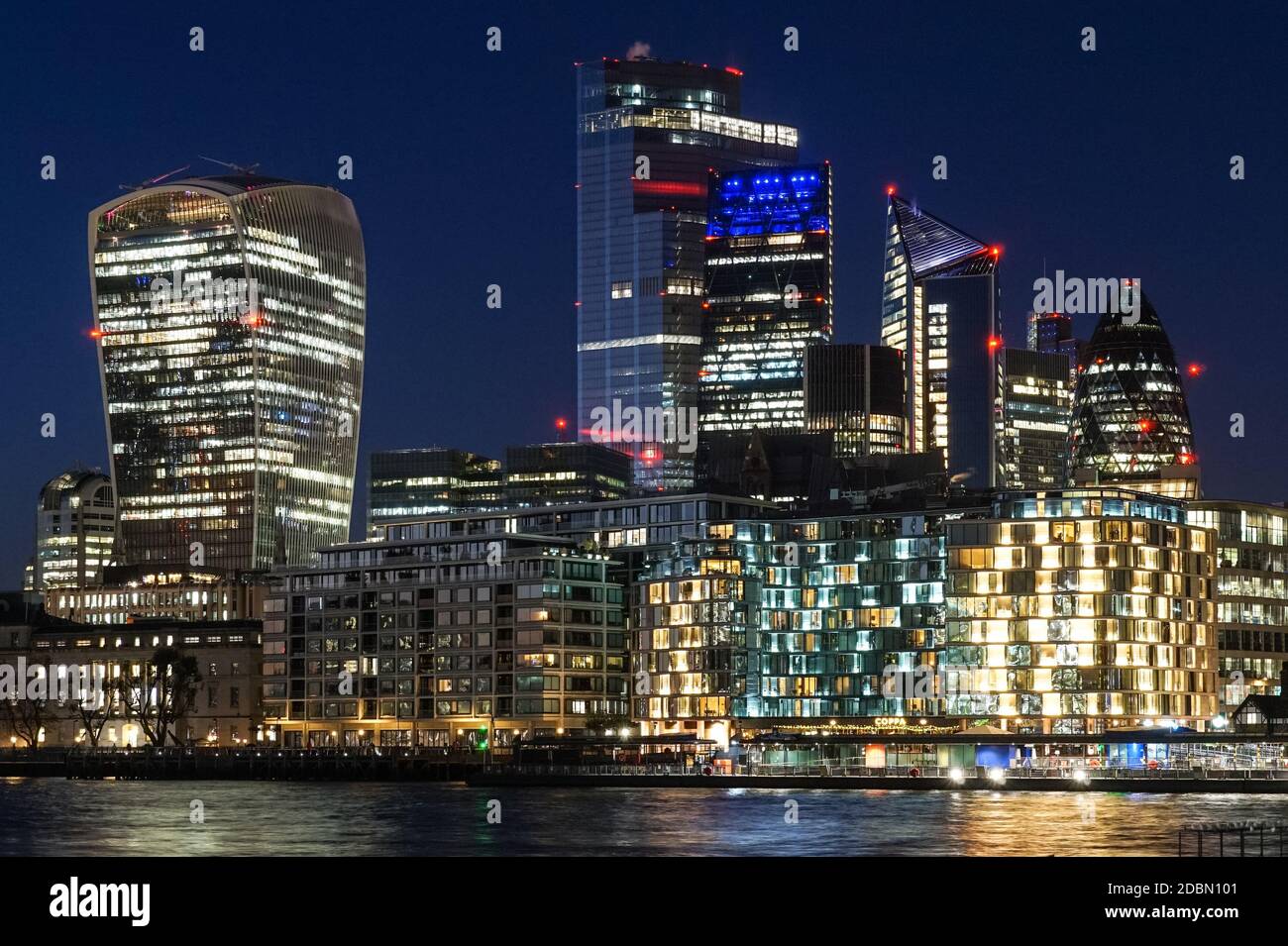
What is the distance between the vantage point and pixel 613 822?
4587 inches

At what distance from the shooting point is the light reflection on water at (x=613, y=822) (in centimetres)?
9438

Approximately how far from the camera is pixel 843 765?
6698 inches

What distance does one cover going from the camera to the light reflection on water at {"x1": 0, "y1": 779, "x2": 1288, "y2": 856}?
310ft
